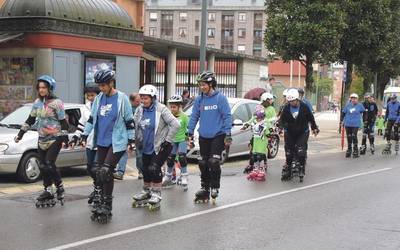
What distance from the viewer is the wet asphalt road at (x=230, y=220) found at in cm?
695

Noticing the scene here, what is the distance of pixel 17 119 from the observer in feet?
39.9

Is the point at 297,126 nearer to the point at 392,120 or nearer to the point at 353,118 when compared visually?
the point at 353,118

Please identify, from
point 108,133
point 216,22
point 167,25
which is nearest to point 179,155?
point 108,133

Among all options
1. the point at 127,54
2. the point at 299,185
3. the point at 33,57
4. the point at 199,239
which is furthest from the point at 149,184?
the point at 127,54

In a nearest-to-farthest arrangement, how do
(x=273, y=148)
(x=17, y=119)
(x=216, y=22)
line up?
(x=17, y=119) < (x=273, y=148) < (x=216, y=22)

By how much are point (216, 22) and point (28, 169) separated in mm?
93164

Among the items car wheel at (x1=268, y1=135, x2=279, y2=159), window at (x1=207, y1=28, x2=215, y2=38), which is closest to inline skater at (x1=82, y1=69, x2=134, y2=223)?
car wheel at (x1=268, y1=135, x2=279, y2=159)

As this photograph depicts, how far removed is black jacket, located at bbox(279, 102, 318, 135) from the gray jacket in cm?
418

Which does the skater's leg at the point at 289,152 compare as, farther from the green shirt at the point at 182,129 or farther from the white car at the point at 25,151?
the white car at the point at 25,151

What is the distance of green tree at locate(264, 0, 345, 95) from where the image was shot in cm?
2236

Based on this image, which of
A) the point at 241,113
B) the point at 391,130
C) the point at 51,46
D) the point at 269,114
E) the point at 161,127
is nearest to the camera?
the point at 161,127

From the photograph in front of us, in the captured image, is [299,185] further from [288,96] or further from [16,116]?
[16,116]

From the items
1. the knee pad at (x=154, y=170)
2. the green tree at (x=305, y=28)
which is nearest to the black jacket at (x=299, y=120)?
the knee pad at (x=154, y=170)

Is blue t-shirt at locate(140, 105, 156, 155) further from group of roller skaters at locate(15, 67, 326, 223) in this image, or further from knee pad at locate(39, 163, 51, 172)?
knee pad at locate(39, 163, 51, 172)
